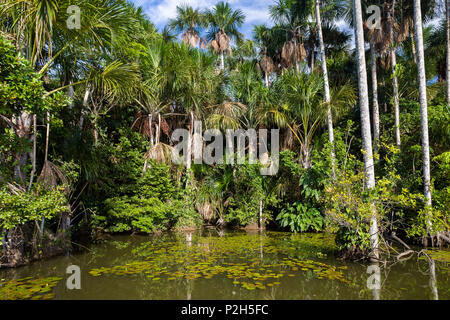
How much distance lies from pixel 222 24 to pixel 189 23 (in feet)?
8.44

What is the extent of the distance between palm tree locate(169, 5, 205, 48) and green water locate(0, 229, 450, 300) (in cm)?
1459

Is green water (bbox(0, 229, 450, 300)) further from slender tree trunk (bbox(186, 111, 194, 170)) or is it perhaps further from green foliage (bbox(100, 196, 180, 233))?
slender tree trunk (bbox(186, 111, 194, 170))

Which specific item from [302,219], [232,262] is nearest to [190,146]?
[302,219]

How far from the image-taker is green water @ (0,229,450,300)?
398cm

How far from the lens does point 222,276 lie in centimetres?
479

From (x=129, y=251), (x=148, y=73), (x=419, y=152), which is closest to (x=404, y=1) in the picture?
(x=419, y=152)

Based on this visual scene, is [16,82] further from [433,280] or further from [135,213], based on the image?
[433,280]

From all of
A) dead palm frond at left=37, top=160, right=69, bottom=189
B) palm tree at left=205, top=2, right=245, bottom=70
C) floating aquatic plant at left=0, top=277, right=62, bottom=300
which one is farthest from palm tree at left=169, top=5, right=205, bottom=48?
floating aquatic plant at left=0, top=277, right=62, bottom=300

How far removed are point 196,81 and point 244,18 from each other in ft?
28.3

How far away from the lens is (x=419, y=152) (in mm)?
8516

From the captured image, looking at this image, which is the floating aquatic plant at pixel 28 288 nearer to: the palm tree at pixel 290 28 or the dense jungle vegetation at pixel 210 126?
the dense jungle vegetation at pixel 210 126

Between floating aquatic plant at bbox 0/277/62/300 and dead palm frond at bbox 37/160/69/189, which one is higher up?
dead palm frond at bbox 37/160/69/189
